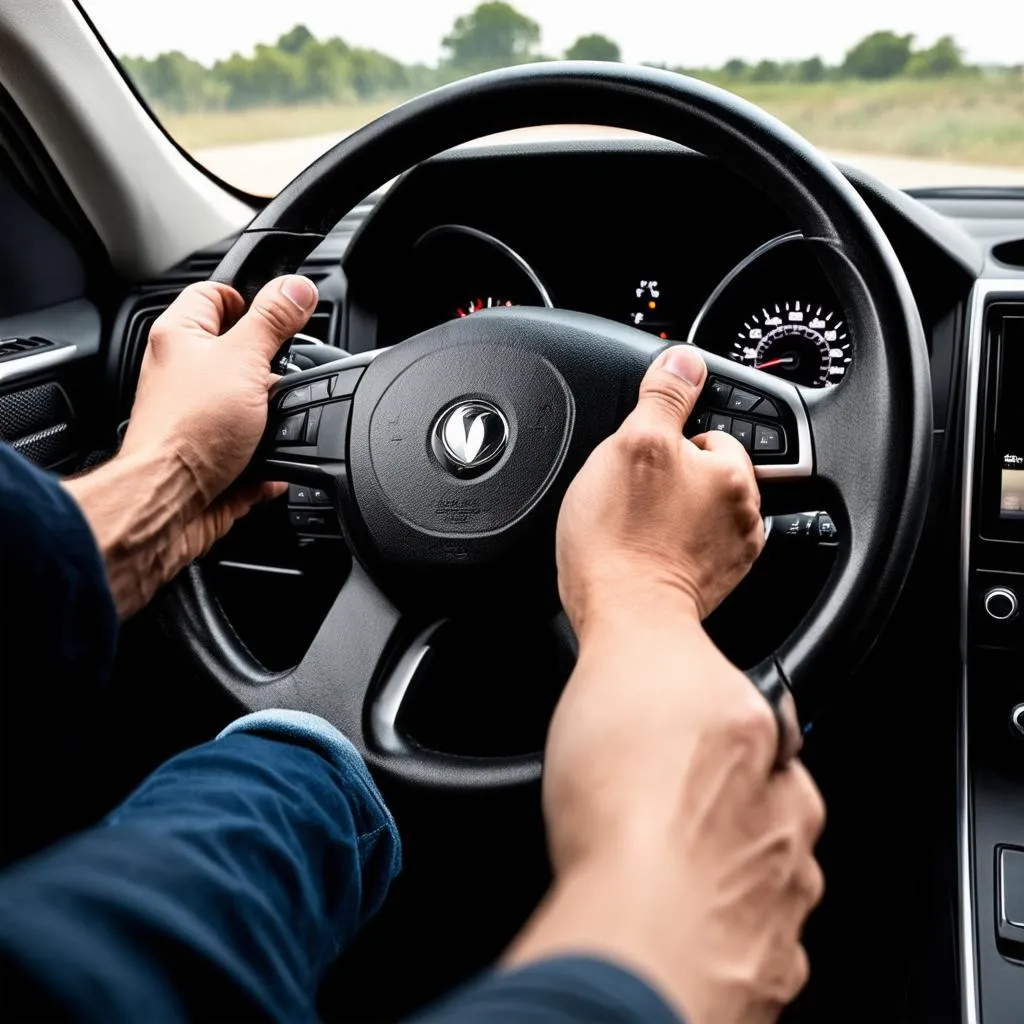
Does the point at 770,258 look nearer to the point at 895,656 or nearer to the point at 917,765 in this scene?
the point at 895,656

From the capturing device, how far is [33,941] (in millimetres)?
456

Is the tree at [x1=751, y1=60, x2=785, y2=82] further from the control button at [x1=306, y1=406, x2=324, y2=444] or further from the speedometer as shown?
the control button at [x1=306, y1=406, x2=324, y2=444]

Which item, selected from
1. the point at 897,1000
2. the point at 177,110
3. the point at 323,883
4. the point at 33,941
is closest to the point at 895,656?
the point at 897,1000

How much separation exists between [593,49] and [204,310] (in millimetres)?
480

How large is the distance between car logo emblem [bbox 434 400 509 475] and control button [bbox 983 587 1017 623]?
0.63 metres

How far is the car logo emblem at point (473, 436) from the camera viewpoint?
0.97 m

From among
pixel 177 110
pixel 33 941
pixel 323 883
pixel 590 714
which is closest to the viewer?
pixel 33 941

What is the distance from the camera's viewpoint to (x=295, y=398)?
104 centimetres

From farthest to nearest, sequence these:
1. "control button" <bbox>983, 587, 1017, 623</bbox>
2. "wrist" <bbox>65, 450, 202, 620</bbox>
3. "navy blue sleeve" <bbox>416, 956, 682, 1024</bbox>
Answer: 1. "control button" <bbox>983, 587, 1017, 623</bbox>
2. "wrist" <bbox>65, 450, 202, 620</bbox>
3. "navy blue sleeve" <bbox>416, 956, 682, 1024</bbox>

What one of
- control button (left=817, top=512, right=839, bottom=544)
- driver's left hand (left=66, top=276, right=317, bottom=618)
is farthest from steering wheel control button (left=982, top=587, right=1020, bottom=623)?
driver's left hand (left=66, top=276, right=317, bottom=618)

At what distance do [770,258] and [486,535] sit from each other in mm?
618

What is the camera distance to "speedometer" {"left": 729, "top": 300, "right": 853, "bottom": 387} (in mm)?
1348

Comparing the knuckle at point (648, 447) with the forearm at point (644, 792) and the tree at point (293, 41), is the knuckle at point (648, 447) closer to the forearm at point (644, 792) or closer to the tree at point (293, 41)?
the forearm at point (644, 792)

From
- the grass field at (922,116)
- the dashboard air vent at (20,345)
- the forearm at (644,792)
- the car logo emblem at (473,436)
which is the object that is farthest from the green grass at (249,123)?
the forearm at (644,792)
